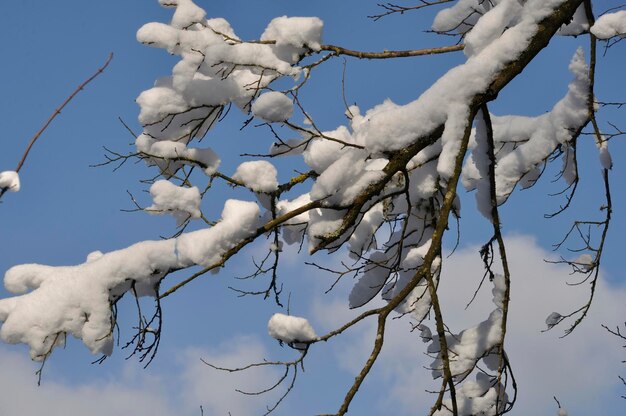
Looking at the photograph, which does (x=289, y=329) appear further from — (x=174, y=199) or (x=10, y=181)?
(x=10, y=181)

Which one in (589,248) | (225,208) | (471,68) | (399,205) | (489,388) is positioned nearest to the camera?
(471,68)

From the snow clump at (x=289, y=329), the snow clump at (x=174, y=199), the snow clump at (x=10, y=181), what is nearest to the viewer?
the snow clump at (x=10, y=181)

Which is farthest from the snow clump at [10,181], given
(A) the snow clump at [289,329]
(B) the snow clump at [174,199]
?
(A) the snow clump at [289,329]

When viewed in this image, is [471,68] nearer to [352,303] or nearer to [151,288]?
[352,303]

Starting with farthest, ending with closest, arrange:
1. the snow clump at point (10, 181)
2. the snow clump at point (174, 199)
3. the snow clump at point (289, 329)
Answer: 1. the snow clump at point (174, 199)
2. the snow clump at point (289, 329)
3. the snow clump at point (10, 181)

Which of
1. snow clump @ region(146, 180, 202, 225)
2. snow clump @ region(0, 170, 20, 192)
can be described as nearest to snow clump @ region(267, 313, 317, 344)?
snow clump @ region(146, 180, 202, 225)

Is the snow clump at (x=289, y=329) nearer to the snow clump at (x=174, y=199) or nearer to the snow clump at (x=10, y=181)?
the snow clump at (x=174, y=199)

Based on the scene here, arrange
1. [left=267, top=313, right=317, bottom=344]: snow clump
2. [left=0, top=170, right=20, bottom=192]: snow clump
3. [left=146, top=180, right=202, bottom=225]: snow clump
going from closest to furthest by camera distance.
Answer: [left=0, top=170, right=20, bottom=192]: snow clump → [left=267, top=313, right=317, bottom=344]: snow clump → [left=146, top=180, right=202, bottom=225]: snow clump

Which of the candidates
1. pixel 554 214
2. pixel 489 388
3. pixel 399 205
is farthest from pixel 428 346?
pixel 554 214

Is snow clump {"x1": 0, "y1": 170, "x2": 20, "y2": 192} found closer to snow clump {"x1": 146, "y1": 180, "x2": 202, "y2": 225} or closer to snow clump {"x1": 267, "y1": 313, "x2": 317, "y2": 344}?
snow clump {"x1": 146, "y1": 180, "x2": 202, "y2": 225}

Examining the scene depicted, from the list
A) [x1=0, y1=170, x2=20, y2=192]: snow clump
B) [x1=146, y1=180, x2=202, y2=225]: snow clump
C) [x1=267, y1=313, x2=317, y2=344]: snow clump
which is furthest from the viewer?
[x1=146, y1=180, x2=202, y2=225]: snow clump

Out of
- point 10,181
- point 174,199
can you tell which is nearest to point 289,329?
point 174,199

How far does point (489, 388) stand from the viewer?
15.9 feet

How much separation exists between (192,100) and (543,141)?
245 cm
